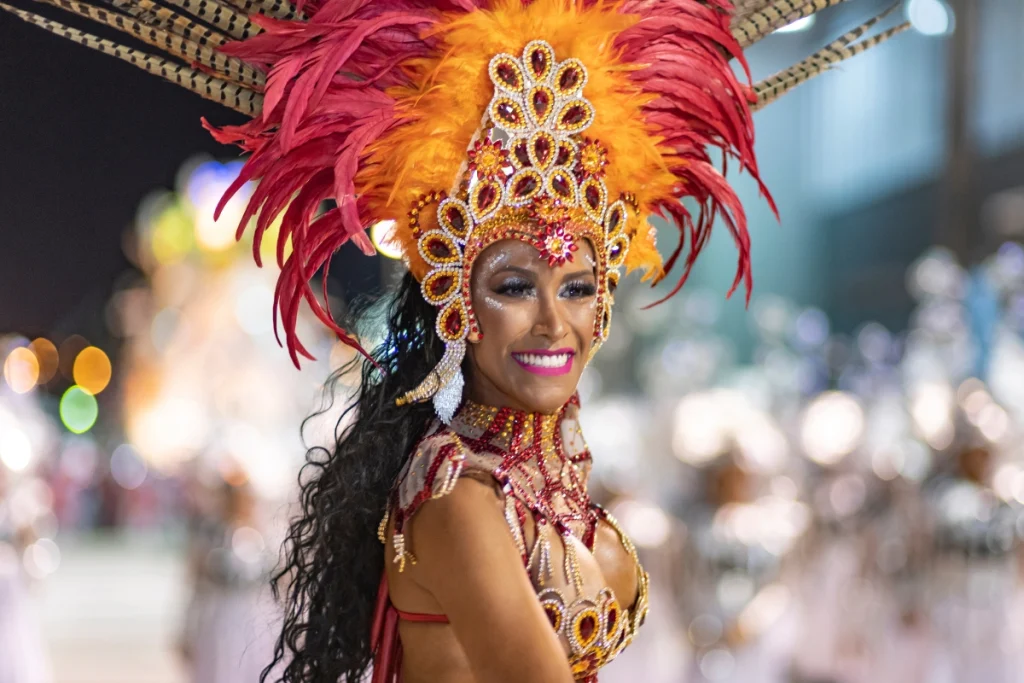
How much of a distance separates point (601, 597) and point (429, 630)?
12.0 inches

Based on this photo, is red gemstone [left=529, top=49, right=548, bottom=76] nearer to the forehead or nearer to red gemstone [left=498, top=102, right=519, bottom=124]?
red gemstone [left=498, top=102, right=519, bottom=124]

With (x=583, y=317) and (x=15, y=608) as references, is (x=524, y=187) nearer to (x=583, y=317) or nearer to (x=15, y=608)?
(x=583, y=317)

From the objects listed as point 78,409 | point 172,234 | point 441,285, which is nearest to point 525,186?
point 441,285

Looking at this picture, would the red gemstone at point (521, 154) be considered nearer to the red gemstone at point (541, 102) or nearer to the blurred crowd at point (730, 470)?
A: the red gemstone at point (541, 102)

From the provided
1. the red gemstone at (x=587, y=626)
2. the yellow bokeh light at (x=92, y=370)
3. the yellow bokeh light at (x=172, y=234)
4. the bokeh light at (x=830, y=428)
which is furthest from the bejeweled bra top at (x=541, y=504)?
the yellow bokeh light at (x=172, y=234)

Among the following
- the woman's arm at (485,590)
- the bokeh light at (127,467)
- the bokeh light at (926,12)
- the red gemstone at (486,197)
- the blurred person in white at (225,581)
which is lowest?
the bokeh light at (127,467)

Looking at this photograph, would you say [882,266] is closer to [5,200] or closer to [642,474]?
[642,474]

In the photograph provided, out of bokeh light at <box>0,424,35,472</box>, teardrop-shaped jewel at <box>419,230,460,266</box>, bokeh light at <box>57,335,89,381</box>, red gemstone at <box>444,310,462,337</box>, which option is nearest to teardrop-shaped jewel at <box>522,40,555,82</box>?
teardrop-shaped jewel at <box>419,230,460,266</box>

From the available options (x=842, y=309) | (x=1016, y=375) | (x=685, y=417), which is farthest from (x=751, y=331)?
(x=1016, y=375)

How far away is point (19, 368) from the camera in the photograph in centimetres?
751

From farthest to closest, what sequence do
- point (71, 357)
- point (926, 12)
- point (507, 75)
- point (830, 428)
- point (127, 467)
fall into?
point (127, 467) → point (830, 428) → point (71, 357) → point (926, 12) → point (507, 75)

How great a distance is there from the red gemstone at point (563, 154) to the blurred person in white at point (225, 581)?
502 centimetres

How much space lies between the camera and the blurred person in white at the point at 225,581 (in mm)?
7105

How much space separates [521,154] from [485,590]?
0.74 m
